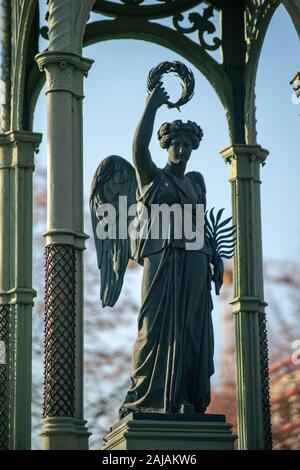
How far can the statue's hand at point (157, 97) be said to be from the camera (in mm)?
24656

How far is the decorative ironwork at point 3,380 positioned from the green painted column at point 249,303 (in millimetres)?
3177

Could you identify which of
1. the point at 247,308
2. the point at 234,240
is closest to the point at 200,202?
the point at 234,240

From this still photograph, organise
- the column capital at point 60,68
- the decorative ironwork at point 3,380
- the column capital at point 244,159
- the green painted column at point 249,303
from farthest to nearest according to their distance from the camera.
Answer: the column capital at point 244,159 → the green painted column at point 249,303 → the decorative ironwork at point 3,380 → the column capital at point 60,68

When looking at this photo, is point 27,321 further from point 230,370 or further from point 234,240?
point 230,370

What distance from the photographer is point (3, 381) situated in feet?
87.0

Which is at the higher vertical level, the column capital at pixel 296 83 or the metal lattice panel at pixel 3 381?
the column capital at pixel 296 83

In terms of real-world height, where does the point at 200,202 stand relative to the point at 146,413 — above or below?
above

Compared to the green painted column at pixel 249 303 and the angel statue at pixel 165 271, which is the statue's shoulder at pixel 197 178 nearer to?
the angel statue at pixel 165 271

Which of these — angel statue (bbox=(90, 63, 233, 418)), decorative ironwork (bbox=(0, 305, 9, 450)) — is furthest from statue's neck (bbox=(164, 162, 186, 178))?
decorative ironwork (bbox=(0, 305, 9, 450))

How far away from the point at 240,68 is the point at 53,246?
Result: 210 inches

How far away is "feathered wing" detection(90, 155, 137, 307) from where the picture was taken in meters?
25.0

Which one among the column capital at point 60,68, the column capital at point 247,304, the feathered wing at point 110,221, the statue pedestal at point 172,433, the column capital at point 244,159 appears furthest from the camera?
the column capital at point 244,159

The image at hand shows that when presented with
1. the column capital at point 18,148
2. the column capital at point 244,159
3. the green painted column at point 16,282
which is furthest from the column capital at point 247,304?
the column capital at point 18,148

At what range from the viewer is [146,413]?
23750mm
